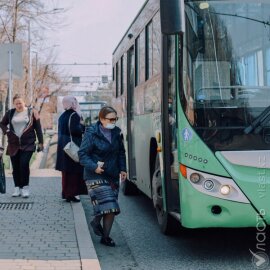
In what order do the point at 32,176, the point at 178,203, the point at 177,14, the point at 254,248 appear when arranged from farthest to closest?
the point at 32,176 → the point at 254,248 → the point at 178,203 → the point at 177,14

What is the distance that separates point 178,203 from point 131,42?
4298 mm

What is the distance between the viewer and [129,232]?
7941 mm

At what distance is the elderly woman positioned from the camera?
31.9ft

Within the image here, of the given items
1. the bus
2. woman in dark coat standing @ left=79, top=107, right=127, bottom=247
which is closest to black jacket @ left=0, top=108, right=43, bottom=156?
woman in dark coat standing @ left=79, top=107, right=127, bottom=247

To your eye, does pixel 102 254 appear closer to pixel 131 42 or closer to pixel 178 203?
pixel 178 203

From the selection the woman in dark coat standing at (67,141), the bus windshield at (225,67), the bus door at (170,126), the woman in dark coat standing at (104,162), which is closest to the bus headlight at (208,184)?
the bus windshield at (225,67)

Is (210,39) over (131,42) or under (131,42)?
under

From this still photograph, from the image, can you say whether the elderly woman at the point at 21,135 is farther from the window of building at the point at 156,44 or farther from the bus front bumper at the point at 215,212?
the bus front bumper at the point at 215,212

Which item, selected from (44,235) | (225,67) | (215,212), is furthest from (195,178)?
(44,235)

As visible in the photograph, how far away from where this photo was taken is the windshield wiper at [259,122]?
5754 mm

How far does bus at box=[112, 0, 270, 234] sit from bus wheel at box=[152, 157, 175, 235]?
378 mm

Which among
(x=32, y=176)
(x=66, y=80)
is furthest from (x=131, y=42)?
(x=66, y=80)

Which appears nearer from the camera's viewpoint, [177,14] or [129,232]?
[177,14]

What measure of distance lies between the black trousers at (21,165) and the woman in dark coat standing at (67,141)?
0.59 m
